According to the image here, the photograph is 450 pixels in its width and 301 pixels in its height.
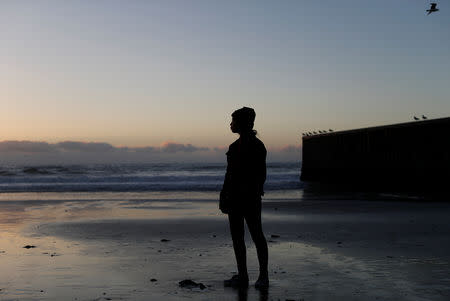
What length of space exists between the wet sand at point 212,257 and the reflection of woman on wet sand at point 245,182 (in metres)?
0.33

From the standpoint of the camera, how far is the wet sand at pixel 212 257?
5.21 metres

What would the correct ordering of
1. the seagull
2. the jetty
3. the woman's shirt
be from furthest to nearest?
the jetty, the seagull, the woman's shirt

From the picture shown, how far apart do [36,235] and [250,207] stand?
5.66m

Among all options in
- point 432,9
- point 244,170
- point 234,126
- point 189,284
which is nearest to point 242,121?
point 234,126

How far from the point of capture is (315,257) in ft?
23.4

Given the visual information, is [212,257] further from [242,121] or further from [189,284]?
[242,121]

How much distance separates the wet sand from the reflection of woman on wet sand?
33 centimetres

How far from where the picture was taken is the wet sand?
17.1ft

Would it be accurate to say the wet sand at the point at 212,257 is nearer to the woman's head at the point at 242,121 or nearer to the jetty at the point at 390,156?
the woman's head at the point at 242,121

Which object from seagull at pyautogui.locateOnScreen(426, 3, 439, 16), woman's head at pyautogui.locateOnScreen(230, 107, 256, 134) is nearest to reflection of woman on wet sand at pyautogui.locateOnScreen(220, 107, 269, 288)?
woman's head at pyautogui.locateOnScreen(230, 107, 256, 134)

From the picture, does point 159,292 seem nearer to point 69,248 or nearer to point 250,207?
point 250,207

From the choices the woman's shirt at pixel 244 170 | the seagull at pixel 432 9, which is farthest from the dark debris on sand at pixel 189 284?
the seagull at pixel 432 9

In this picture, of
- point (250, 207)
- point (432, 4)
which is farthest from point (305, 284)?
point (432, 4)

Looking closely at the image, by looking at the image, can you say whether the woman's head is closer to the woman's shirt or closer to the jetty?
the woman's shirt
